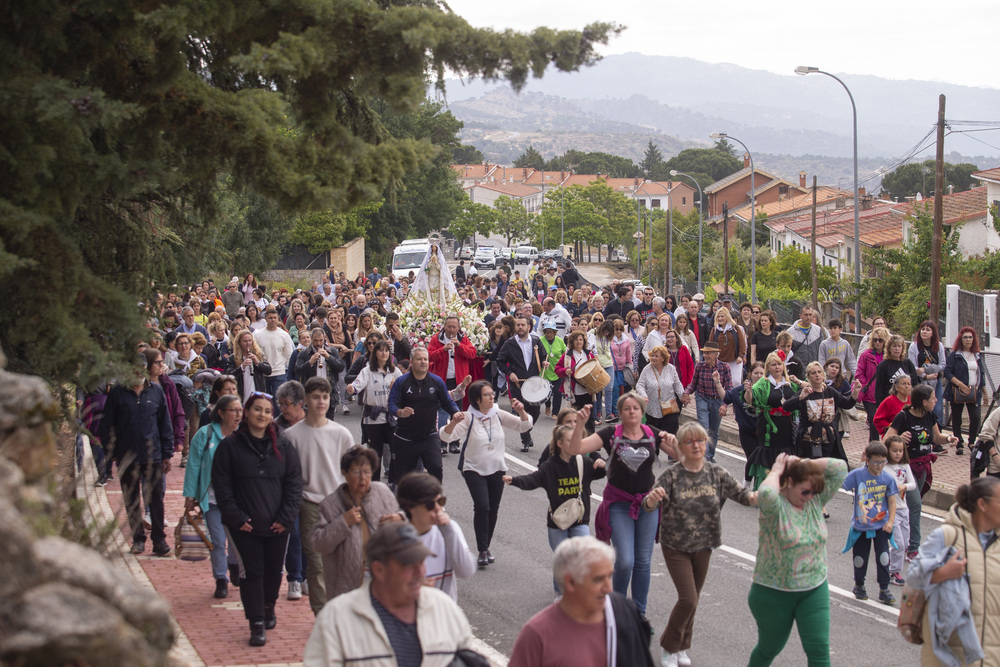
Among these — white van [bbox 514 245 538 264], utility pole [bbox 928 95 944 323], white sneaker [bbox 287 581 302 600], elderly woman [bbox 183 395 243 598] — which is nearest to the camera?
elderly woman [bbox 183 395 243 598]

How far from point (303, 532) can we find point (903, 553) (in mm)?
5136

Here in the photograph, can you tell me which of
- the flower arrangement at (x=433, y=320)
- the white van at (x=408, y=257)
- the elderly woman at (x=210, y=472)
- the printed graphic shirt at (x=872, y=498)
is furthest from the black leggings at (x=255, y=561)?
the white van at (x=408, y=257)

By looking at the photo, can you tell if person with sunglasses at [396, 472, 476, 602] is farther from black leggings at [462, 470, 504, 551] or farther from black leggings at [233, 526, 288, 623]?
black leggings at [462, 470, 504, 551]

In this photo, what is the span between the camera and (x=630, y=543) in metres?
7.68

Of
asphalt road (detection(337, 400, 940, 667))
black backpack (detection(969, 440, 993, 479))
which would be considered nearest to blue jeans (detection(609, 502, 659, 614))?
asphalt road (detection(337, 400, 940, 667))

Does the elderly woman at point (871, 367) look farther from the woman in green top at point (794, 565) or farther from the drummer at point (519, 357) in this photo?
the woman in green top at point (794, 565)

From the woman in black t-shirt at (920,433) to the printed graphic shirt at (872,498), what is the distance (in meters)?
1.18

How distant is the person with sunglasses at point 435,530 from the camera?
5590mm

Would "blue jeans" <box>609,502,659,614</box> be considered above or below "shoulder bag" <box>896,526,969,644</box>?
below

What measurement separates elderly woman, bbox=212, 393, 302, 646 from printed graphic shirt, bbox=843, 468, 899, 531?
4.72 metres

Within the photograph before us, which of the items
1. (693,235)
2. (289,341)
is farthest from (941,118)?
(693,235)

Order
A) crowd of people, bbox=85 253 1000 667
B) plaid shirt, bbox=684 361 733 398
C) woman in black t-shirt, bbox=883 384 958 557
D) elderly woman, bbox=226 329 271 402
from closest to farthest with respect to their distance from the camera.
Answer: crowd of people, bbox=85 253 1000 667
woman in black t-shirt, bbox=883 384 958 557
elderly woman, bbox=226 329 271 402
plaid shirt, bbox=684 361 733 398

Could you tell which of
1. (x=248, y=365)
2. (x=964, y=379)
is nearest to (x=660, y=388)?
(x=964, y=379)

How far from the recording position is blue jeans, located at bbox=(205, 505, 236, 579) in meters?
8.38
